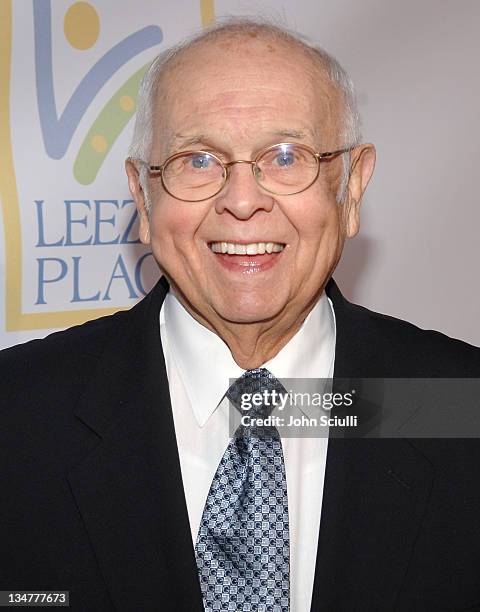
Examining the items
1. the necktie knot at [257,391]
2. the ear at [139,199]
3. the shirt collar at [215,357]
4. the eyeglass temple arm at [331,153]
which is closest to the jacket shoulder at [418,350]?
the shirt collar at [215,357]

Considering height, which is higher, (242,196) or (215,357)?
(242,196)

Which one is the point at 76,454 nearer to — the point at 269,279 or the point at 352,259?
the point at 269,279

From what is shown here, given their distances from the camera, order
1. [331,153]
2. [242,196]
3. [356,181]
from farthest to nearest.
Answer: [356,181] < [331,153] < [242,196]

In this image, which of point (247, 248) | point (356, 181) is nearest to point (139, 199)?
point (247, 248)

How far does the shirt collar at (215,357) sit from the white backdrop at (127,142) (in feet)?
1.62

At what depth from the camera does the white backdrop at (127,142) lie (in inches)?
89.1

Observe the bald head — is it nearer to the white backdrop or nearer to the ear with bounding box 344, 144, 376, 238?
the ear with bounding box 344, 144, 376, 238

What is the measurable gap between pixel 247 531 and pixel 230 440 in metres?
0.16

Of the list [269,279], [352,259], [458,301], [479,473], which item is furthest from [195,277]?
[458,301]

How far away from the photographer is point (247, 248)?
1.72 m

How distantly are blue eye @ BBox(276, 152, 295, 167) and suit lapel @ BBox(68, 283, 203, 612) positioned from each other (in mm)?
413

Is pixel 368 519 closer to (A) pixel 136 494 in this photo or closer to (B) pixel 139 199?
(A) pixel 136 494

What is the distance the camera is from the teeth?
5.64ft

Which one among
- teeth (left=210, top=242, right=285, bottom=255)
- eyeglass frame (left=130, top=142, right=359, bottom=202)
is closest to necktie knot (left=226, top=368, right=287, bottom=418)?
teeth (left=210, top=242, right=285, bottom=255)
